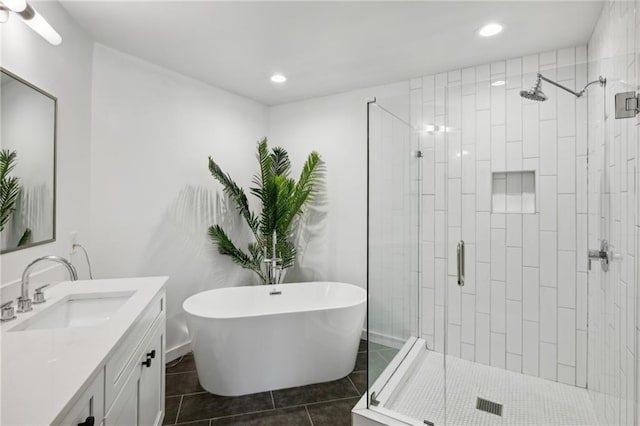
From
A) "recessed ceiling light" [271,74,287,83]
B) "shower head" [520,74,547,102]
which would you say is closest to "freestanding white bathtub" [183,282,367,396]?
"shower head" [520,74,547,102]

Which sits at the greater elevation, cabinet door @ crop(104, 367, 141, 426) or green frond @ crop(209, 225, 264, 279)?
green frond @ crop(209, 225, 264, 279)

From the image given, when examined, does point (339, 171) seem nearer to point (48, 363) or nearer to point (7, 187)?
point (7, 187)

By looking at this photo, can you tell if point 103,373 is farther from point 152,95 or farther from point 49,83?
point 152,95

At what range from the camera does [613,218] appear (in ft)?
5.09

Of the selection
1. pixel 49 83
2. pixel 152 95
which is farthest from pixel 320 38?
pixel 49 83

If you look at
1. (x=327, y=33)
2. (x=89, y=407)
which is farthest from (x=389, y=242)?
(x=89, y=407)

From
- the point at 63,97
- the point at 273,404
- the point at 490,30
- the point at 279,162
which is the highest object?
the point at 490,30

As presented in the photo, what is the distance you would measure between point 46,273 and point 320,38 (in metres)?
2.23

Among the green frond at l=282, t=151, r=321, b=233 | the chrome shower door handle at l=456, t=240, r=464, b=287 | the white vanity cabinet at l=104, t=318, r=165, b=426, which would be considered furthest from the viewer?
the green frond at l=282, t=151, r=321, b=233

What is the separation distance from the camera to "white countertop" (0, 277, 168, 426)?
69cm

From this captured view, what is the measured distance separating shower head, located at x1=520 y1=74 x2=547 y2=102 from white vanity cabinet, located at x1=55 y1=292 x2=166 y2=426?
7.99 ft

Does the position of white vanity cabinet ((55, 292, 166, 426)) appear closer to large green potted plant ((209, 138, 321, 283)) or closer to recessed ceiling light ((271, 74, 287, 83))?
large green potted plant ((209, 138, 321, 283))

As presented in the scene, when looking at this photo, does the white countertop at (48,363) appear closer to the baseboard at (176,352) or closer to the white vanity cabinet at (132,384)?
the white vanity cabinet at (132,384)

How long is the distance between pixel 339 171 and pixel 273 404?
217cm
